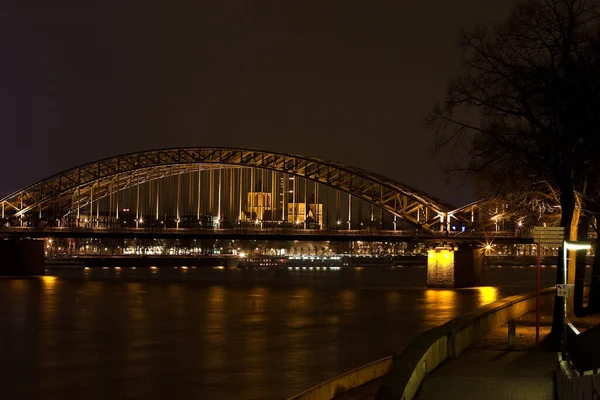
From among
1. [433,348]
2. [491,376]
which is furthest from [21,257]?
[491,376]

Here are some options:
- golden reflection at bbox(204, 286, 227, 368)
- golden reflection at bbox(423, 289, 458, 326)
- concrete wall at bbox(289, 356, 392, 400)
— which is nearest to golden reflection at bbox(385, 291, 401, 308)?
golden reflection at bbox(423, 289, 458, 326)

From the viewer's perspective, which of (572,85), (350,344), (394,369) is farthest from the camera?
(350,344)

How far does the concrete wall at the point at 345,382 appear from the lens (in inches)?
583

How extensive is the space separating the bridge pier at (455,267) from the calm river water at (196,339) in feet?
36.7

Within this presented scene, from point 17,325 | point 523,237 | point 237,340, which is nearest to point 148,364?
point 237,340

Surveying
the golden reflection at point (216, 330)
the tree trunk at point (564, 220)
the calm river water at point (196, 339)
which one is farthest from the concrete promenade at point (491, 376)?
the golden reflection at point (216, 330)

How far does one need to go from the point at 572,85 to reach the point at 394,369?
1024cm

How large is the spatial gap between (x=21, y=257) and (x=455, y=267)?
40.7 meters

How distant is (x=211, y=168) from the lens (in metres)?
108

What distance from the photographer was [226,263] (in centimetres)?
16625

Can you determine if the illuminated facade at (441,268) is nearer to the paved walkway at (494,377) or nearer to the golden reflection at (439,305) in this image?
the golden reflection at (439,305)

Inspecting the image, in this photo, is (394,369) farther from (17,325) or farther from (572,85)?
(17,325)

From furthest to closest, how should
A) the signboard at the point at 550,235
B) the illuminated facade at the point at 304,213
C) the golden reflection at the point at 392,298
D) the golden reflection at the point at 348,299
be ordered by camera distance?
the illuminated facade at the point at 304,213
the golden reflection at the point at 392,298
the golden reflection at the point at 348,299
the signboard at the point at 550,235

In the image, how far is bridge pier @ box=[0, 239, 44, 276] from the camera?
93.9 m
